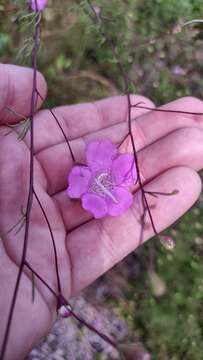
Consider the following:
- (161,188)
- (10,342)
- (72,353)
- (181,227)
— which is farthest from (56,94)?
(10,342)

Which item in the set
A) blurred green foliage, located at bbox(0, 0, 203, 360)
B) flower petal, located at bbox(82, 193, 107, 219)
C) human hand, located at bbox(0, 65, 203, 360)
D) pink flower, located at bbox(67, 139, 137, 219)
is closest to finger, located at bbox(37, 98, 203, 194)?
human hand, located at bbox(0, 65, 203, 360)

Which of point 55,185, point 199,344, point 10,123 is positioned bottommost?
point 199,344

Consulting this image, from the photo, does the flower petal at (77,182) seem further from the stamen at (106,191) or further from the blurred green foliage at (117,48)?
the blurred green foliage at (117,48)

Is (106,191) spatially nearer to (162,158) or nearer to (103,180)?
(103,180)

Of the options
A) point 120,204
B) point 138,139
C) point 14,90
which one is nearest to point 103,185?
point 120,204

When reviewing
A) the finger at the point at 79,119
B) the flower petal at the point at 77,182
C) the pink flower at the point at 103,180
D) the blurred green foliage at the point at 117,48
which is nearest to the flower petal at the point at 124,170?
the pink flower at the point at 103,180

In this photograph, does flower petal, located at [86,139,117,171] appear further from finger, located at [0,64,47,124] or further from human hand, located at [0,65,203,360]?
finger, located at [0,64,47,124]

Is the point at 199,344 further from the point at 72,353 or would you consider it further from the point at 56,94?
the point at 56,94
